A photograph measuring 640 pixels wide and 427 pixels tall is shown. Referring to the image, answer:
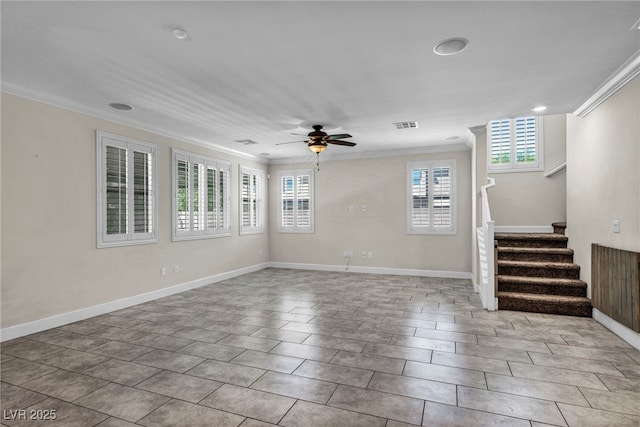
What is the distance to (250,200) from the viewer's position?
25.8 feet

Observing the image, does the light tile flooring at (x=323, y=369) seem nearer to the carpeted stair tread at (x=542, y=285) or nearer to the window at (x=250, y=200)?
the carpeted stair tread at (x=542, y=285)

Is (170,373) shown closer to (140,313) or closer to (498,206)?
(140,313)

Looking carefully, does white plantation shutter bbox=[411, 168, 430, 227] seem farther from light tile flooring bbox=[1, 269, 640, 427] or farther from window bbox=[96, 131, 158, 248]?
window bbox=[96, 131, 158, 248]

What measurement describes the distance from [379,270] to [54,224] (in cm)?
591

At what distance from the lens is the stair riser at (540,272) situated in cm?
480

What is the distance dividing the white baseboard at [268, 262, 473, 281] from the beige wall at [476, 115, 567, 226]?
138 centimetres

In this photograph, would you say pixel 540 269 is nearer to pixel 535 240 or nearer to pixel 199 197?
pixel 535 240

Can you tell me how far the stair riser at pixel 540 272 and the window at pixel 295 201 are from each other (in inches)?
172

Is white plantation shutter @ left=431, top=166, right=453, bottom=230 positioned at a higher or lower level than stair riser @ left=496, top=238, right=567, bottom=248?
higher

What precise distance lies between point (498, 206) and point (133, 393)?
6822mm

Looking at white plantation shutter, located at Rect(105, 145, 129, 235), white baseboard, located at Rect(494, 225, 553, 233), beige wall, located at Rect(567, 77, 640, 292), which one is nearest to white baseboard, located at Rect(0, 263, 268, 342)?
white plantation shutter, located at Rect(105, 145, 129, 235)

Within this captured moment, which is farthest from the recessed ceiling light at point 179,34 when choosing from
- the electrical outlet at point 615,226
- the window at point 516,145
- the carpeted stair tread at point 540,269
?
the window at point 516,145

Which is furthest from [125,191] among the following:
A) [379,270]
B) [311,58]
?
[379,270]

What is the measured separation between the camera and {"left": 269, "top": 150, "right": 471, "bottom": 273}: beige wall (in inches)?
270
